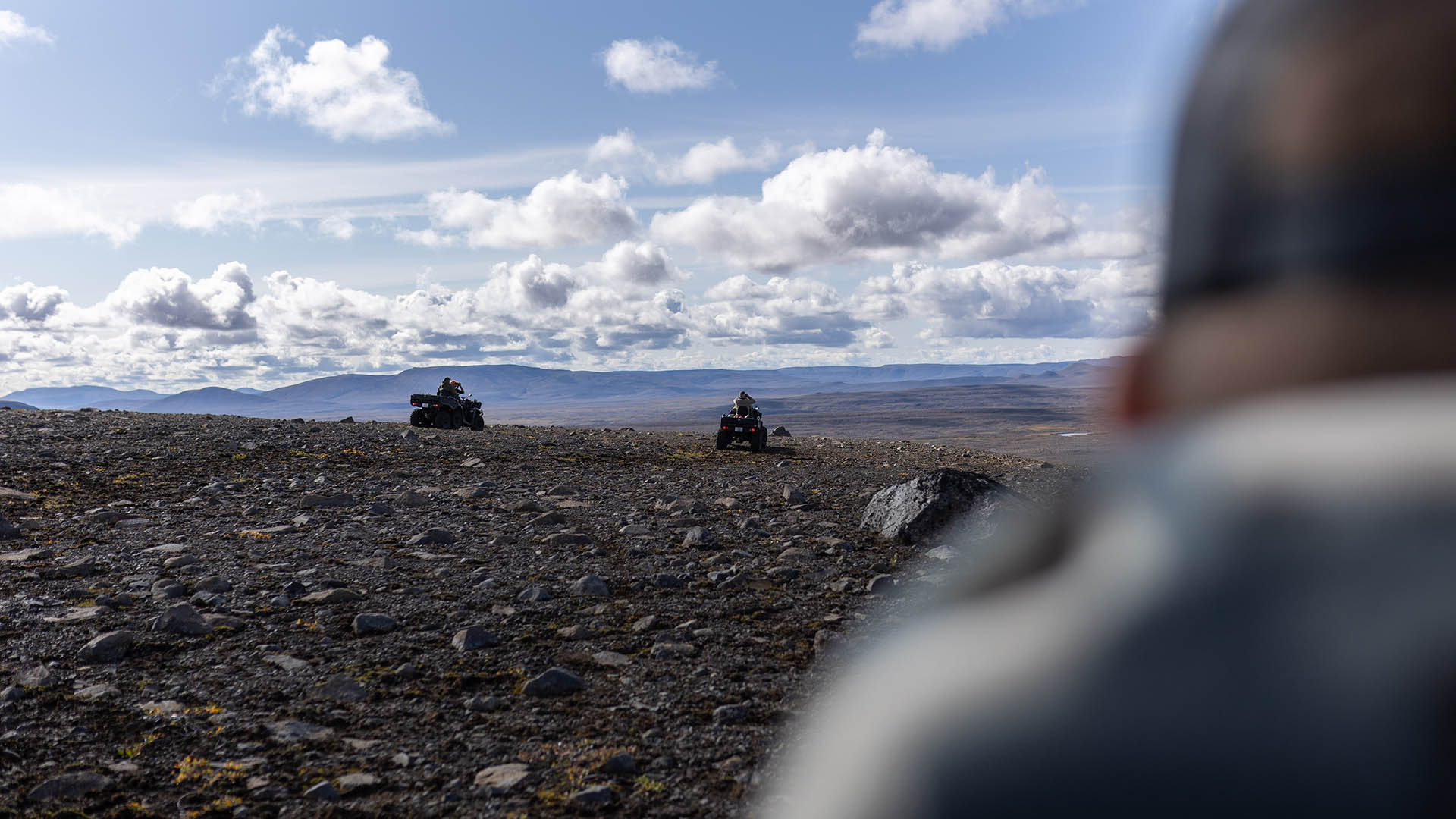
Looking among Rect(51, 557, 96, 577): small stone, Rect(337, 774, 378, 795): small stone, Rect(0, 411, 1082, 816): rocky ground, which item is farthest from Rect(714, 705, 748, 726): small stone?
Rect(51, 557, 96, 577): small stone

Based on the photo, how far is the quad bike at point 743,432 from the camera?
23625mm

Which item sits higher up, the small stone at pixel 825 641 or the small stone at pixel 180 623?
the small stone at pixel 180 623

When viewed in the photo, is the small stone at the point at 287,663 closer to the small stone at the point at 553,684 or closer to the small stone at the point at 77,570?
the small stone at the point at 553,684

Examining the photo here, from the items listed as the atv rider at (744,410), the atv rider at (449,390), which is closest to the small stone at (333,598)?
the atv rider at (744,410)

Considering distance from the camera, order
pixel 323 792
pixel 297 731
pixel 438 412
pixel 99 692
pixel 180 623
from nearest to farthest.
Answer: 1. pixel 323 792
2. pixel 297 731
3. pixel 99 692
4. pixel 180 623
5. pixel 438 412

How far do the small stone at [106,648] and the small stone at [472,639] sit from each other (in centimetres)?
188

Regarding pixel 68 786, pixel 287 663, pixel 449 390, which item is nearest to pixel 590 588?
pixel 287 663

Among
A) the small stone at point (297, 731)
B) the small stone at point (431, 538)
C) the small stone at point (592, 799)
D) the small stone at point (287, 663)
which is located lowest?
the small stone at point (297, 731)

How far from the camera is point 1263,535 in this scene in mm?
619

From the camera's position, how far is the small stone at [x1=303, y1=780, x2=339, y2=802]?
321 cm

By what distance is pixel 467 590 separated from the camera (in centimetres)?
636

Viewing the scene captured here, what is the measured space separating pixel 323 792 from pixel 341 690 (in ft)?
4.05

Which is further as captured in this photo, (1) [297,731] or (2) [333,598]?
(2) [333,598]

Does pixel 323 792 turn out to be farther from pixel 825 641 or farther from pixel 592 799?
pixel 825 641
